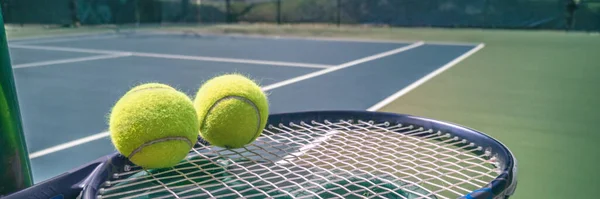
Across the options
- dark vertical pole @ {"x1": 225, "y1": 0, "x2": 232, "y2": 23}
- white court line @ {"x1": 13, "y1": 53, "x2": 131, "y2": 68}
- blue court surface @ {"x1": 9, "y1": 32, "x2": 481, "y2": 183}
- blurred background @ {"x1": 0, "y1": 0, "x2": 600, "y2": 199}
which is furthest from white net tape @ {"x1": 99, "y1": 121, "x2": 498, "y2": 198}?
dark vertical pole @ {"x1": 225, "y1": 0, "x2": 232, "y2": 23}

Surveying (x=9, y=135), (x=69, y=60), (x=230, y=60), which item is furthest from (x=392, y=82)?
(x=69, y=60)

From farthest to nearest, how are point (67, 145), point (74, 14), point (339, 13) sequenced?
point (339, 13) < point (74, 14) < point (67, 145)

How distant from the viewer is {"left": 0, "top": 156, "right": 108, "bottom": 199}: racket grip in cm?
98

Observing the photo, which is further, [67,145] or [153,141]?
[67,145]

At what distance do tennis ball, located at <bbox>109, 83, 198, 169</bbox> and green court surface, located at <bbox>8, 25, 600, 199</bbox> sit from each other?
1.21 m

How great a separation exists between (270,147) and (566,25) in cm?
1247

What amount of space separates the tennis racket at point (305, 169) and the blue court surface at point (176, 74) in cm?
→ 101

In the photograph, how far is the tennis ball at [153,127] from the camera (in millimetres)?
1133

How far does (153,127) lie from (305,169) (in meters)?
0.47

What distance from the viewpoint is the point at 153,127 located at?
1.15 m

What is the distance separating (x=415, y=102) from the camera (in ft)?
11.5

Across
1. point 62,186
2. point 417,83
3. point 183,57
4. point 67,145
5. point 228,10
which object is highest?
point 62,186

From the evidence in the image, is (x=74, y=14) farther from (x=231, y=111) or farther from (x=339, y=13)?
(x=231, y=111)

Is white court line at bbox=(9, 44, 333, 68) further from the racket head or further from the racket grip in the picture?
the racket grip
